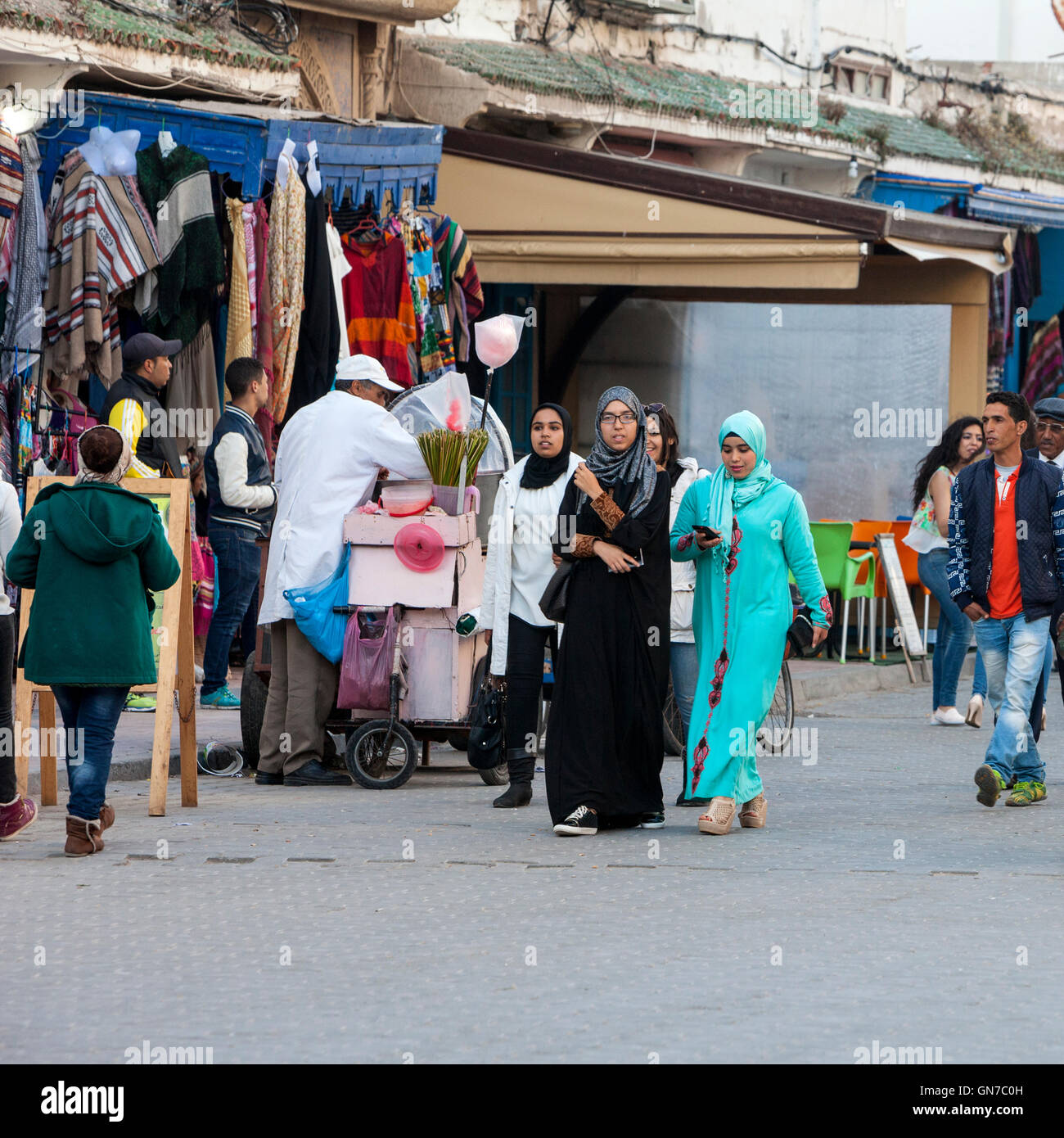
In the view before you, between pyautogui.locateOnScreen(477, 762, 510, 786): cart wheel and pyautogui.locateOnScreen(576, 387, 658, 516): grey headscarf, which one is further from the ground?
pyautogui.locateOnScreen(576, 387, 658, 516): grey headscarf

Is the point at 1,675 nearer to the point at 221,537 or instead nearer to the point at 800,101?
the point at 221,537

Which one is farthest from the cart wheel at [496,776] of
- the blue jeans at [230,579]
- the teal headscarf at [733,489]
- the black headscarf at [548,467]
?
the blue jeans at [230,579]

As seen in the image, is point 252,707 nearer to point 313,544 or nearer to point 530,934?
point 313,544

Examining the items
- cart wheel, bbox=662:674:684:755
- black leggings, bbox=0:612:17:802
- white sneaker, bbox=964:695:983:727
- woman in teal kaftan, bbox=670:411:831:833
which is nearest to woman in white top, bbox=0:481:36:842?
black leggings, bbox=0:612:17:802

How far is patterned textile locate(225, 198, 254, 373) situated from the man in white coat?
2.95 meters

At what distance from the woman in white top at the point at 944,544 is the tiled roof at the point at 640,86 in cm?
561

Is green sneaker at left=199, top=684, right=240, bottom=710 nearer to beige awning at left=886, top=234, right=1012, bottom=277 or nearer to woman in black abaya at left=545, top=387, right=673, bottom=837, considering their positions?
woman in black abaya at left=545, top=387, right=673, bottom=837

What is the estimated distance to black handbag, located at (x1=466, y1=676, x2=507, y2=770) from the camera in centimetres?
905

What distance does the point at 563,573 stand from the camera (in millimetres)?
8398

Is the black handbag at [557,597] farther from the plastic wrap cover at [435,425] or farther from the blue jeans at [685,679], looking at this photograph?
the plastic wrap cover at [435,425]

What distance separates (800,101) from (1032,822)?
14.1 meters

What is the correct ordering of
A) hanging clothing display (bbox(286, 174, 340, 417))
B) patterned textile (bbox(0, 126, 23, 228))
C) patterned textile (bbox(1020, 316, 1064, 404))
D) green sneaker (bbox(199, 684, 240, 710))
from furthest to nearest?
1. patterned textile (bbox(1020, 316, 1064, 404))
2. hanging clothing display (bbox(286, 174, 340, 417))
3. green sneaker (bbox(199, 684, 240, 710))
4. patterned textile (bbox(0, 126, 23, 228))

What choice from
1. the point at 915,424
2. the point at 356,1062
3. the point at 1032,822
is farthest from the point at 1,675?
the point at 915,424

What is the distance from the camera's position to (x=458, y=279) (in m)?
14.4
